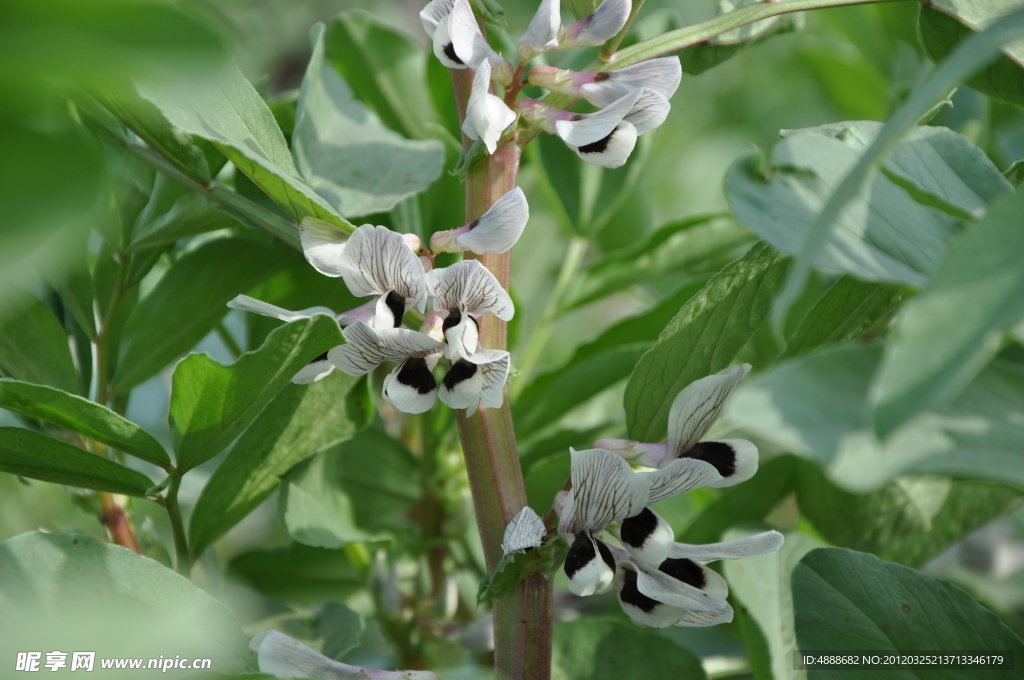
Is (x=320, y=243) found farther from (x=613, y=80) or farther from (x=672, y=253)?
(x=672, y=253)

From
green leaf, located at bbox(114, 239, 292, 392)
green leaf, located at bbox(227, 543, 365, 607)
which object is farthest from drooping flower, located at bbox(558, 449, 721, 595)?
green leaf, located at bbox(227, 543, 365, 607)

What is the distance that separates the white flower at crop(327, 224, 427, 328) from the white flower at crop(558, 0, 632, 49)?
0.17m

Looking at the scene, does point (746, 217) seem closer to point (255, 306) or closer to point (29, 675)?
point (255, 306)

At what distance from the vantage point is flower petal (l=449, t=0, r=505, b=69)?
468mm

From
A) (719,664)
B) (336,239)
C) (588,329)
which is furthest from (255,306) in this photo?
(588,329)

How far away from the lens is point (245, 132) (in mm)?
495

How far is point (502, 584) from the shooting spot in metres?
0.49

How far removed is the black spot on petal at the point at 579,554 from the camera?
0.47 metres

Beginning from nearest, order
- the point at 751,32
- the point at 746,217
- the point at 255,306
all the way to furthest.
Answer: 1. the point at 746,217
2. the point at 255,306
3. the point at 751,32

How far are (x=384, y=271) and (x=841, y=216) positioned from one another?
0.23m

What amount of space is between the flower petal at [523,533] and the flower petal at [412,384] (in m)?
0.08

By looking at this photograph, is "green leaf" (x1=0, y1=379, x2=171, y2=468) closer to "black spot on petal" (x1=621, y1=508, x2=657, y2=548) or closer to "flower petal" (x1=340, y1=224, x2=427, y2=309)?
"flower petal" (x1=340, y1=224, x2=427, y2=309)

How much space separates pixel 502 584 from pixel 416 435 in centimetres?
46

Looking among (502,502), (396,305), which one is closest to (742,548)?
(502,502)
